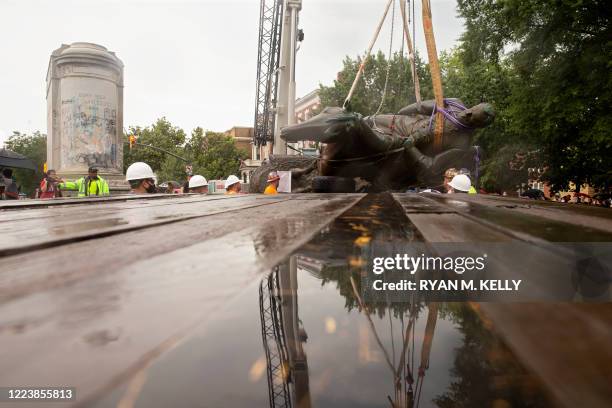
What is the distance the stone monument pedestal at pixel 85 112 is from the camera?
1104cm

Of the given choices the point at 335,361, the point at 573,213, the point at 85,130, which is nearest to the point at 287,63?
the point at 85,130

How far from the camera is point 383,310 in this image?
38cm

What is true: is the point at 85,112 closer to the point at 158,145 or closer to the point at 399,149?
the point at 399,149

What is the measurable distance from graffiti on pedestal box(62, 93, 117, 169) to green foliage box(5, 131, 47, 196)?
32.7 metres

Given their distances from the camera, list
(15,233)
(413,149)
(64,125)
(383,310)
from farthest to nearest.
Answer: (64,125), (413,149), (15,233), (383,310)

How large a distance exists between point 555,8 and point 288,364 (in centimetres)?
1110

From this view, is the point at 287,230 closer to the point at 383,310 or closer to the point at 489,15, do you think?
the point at 383,310

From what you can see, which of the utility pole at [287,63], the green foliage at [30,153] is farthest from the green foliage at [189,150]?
the utility pole at [287,63]

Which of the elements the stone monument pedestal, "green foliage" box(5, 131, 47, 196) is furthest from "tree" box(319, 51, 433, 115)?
"green foliage" box(5, 131, 47, 196)

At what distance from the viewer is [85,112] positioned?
1108 centimetres

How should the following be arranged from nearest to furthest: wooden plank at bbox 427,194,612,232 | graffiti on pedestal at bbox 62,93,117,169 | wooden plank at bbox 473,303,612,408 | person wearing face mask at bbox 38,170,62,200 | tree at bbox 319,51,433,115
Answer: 1. wooden plank at bbox 473,303,612,408
2. wooden plank at bbox 427,194,612,232
3. person wearing face mask at bbox 38,170,62,200
4. graffiti on pedestal at bbox 62,93,117,169
5. tree at bbox 319,51,433,115

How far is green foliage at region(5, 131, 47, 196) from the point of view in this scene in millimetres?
39188

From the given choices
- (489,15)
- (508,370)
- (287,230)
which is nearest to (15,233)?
(287,230)

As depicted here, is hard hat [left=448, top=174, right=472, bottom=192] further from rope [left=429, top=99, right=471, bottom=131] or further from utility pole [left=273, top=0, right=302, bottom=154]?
utility pole [left=273, top=0, right=302, bottom=154]
